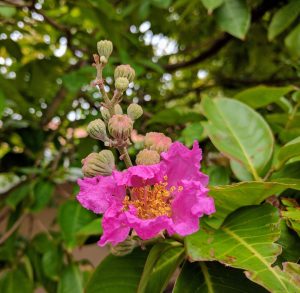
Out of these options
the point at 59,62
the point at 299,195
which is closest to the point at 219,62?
the point at 59,62

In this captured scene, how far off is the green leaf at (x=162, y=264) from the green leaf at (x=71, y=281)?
58 centimetres

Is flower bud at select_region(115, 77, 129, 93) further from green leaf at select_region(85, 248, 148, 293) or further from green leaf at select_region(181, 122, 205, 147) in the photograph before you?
green leaf at select_region(181, 122, 205, 147)

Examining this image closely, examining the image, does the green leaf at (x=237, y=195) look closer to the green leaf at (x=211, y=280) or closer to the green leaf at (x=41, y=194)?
the green leaf at (x=211, y=280)

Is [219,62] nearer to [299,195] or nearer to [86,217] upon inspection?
[86,217]

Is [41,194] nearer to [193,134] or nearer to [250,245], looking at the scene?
[193,134]

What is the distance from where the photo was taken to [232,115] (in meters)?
0.96

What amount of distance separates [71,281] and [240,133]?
68cm

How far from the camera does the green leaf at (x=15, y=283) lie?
4.62 feet

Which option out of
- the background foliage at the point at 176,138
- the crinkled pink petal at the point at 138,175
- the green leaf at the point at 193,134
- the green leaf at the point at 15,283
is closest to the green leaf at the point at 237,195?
the background foliage at the point at 176,138

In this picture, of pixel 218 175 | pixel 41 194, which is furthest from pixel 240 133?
pixel 41 194

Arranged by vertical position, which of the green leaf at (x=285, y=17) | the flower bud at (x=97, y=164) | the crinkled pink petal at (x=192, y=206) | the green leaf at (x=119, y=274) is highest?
the green leaf at (x=285, y=17)

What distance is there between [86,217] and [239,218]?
1.96 ft

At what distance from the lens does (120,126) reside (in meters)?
0.56

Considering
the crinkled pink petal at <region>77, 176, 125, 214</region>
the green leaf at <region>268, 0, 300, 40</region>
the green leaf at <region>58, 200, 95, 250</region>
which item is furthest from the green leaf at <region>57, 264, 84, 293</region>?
the green leaf at <region>268, 0, 300, 40</region>
